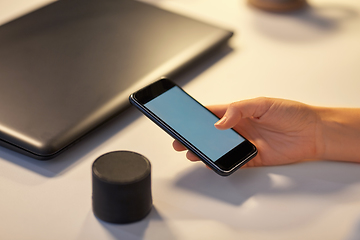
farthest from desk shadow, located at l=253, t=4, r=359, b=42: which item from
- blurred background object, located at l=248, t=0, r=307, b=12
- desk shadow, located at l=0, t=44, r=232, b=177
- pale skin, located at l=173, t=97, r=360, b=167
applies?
pale skin, located at l=173, t=97, r=360, b=167

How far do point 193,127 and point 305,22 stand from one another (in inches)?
30.4

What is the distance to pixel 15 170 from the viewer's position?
801 millimetres

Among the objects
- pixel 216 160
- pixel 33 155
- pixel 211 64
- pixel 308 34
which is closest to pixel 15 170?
pixel 33 155

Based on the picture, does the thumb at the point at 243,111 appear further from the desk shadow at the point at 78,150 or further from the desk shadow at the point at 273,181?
the desk shadow at the point at 78,150

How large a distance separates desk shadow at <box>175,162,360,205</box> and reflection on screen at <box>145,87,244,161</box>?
0.06 meters

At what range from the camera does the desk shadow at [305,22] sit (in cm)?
134

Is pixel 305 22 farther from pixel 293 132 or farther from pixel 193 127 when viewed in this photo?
pixel 193 127

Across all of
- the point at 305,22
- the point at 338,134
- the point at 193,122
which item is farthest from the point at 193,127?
the point at 305,22

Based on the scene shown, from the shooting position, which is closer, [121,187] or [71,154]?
[121,187]

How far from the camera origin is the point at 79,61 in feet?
3.34

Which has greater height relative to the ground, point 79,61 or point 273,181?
point 79,61

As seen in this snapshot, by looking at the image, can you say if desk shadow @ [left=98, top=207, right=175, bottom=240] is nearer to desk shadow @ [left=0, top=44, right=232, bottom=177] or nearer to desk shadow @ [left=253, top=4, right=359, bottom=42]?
desk shadow @ [left=0, top=44, right=232, bottom=177]

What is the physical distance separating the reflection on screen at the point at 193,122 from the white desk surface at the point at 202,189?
0.06 m

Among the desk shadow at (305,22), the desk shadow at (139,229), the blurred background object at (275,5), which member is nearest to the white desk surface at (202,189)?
the desk shadow at (139,229)
